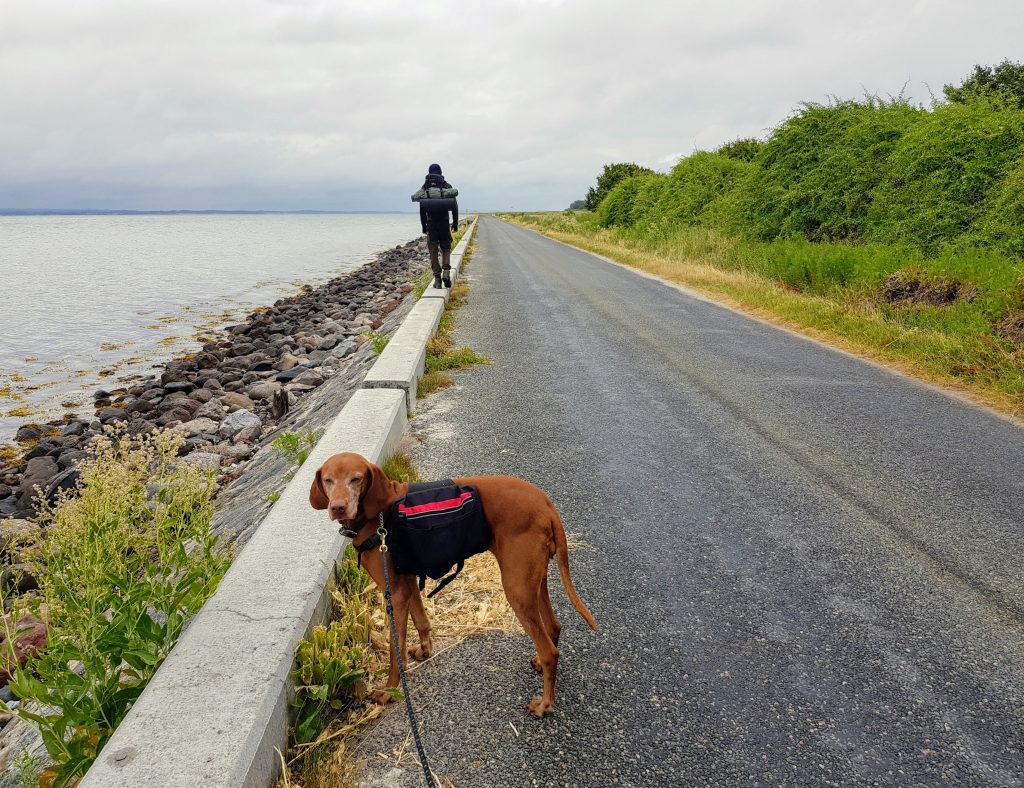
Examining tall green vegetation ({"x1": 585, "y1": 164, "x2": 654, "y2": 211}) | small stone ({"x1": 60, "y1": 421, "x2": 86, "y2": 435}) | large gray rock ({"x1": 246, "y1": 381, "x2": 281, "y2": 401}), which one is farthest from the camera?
tall green vegetation ({"x1": 585, "y1": 164, "x2": 654, "y2": 211})

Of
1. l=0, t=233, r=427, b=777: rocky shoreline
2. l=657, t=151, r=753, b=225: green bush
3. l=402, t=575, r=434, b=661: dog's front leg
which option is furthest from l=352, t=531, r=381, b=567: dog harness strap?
l=657, t=151, r=753, b=225: green bush

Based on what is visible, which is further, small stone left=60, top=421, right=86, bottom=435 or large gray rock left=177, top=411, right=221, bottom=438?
small stone left=60, top=421, right=86, bottom=435

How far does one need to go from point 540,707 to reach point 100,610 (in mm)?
1814

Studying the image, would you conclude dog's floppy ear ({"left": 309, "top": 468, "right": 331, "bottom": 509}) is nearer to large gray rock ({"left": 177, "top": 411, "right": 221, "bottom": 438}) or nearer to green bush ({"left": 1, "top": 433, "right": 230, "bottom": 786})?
green bush ({"left": 1, "top": 433, "right": 230, "bottom": 786})

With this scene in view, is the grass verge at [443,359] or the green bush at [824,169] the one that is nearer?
the grass verge at [443,359]

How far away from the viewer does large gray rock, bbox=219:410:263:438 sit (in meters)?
8.80

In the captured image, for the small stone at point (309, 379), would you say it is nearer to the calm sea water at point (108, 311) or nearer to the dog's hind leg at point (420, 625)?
the calm sea water at point (108, 311)

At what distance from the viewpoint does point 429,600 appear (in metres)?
3.42

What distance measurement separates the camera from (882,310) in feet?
34.8

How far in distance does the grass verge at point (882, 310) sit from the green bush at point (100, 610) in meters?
7.32

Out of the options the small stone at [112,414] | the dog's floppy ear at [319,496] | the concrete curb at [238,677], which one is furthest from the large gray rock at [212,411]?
the dog's floppy ear at [319,496]

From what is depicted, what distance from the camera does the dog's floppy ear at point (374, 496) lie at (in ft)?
8.46

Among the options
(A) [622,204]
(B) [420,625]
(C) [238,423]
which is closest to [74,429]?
(C) [238,423]

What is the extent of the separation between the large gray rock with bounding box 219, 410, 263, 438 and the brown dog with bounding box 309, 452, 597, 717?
6889 millimetres
